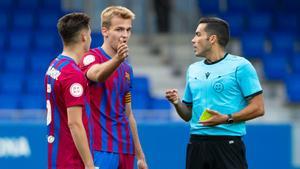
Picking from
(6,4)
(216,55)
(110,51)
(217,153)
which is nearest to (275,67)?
(6,4)

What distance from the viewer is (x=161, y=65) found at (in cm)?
1552

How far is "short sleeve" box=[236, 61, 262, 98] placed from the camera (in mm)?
6547

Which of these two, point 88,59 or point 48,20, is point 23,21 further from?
point 88,59

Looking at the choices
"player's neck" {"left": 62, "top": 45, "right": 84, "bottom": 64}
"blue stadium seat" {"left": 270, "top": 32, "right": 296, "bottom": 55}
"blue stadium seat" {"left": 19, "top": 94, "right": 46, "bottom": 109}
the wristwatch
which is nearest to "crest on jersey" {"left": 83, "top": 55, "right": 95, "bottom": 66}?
"player's neck" {"left": 62, "top": 45, "right": 84, "bottom": 64}

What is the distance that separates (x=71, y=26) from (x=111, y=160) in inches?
42.0

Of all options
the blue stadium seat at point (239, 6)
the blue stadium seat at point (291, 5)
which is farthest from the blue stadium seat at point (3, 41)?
the blue stadium seat at point (291, 5)

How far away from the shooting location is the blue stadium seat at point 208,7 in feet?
53.3

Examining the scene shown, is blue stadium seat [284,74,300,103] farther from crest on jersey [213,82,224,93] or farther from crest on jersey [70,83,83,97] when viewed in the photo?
crest on jersey [70,83,83,97]

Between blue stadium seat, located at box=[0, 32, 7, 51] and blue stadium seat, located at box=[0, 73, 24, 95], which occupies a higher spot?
blue stadium seat, located at box=[0, 32, 7, 51]

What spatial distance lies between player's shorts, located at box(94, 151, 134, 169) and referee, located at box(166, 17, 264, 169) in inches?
22.4

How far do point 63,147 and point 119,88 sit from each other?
64cm

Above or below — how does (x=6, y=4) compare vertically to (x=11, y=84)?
above

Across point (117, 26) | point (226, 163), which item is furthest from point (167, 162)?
point (117, 26)

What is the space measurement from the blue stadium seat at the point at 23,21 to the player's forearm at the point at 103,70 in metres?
9.08
